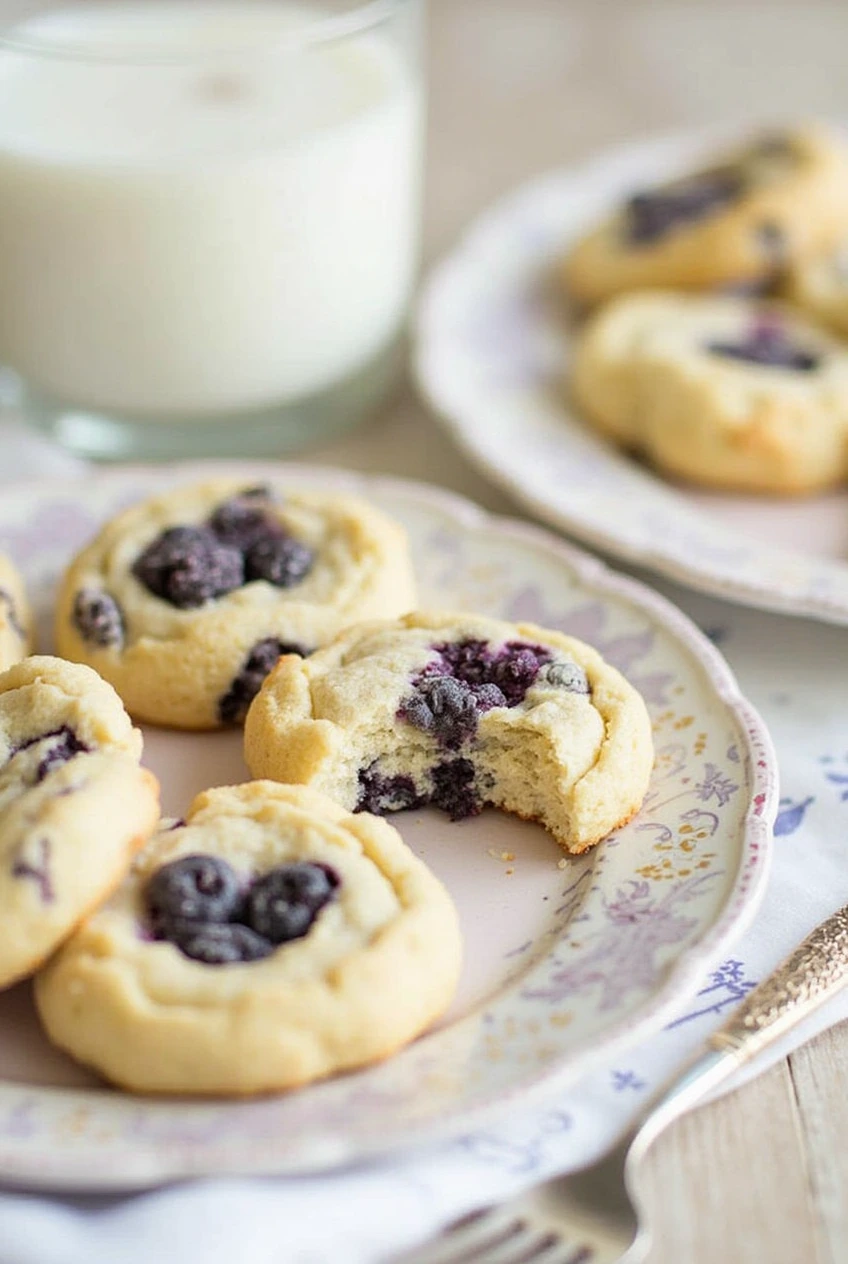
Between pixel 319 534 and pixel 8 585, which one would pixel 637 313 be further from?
pixel 8 585

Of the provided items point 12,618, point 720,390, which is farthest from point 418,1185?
point 720,390

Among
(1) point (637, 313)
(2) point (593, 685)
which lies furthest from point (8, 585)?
(1) point (637, 313)

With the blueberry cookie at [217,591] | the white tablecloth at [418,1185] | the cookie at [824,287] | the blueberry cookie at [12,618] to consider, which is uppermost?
the cookie at [824,287]

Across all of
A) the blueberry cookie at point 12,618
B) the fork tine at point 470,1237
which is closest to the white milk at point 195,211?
the blueberry cookie at point 12,618

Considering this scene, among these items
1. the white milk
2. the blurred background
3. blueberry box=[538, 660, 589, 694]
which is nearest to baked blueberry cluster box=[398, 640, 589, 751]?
blueberry box=[538, 660, 589, 694]

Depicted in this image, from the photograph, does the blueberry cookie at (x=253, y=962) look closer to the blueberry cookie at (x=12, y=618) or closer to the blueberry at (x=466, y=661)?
the blueberry at (x=466, y=661)
